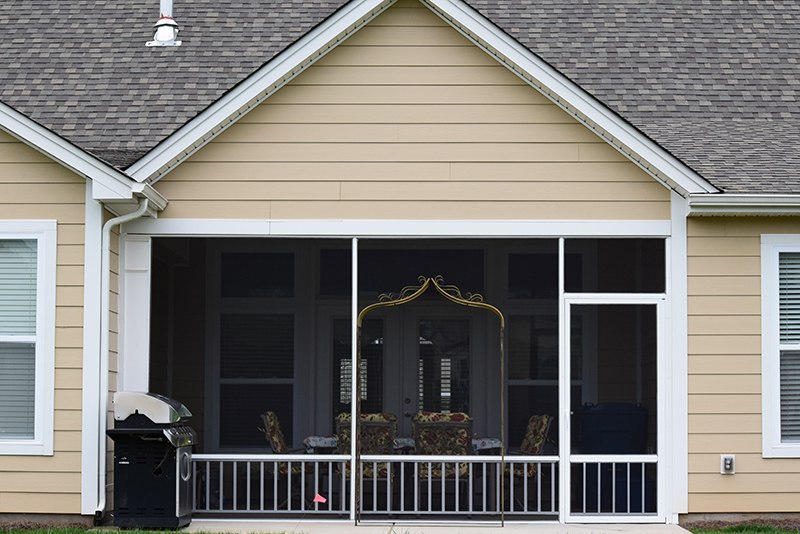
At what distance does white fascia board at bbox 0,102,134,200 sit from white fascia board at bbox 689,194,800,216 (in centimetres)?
482

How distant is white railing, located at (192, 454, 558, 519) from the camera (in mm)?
11539

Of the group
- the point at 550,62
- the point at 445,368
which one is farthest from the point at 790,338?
the point at 445,368

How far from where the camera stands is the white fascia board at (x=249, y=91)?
11.0 metres

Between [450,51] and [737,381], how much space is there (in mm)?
3832

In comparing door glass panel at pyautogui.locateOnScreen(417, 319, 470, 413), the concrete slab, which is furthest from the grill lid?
door glass panel at pyautogui.locateOnScreen(417, 319, 470, 413)

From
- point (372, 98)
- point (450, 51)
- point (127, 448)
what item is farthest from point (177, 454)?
point (450, 51)

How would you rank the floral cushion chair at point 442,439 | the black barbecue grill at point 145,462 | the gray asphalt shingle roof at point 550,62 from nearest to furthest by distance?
the black barbecue grill at point 145,462, the gray asphalt shingle roof at point 550,62, the floral cushion chair at point 442,439

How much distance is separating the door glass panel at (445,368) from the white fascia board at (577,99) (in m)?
5.22

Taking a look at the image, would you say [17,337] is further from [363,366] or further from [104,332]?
[363,366]

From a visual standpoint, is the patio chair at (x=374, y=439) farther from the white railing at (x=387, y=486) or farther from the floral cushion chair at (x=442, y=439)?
the floral cushion chair at (x=442, y=439)

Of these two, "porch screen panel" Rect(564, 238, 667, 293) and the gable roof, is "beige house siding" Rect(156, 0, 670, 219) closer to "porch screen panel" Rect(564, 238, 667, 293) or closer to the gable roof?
the gable roof

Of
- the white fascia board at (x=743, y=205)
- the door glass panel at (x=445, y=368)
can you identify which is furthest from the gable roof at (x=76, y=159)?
the door glass panel at (x=445, y=368)

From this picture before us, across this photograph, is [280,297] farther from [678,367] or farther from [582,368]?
[678,367]

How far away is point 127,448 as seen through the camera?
413 inches
